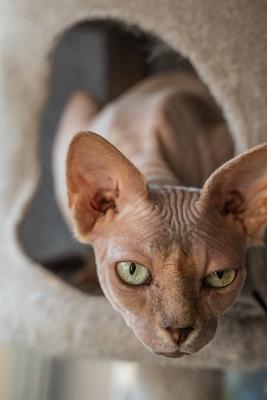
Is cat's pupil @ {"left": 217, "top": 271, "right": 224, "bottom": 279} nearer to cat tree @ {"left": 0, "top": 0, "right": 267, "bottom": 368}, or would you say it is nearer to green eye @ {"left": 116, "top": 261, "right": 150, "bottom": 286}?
green eye @ {"left": 116, "top": 261, "right": 150, "bottom": 286}

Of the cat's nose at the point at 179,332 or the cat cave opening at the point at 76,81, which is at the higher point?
the cat cave opening at the point at 76,81

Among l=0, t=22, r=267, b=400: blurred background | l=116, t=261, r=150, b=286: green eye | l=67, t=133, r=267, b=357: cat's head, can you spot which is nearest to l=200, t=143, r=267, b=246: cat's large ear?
l=67, t=133, r=267, b=357: cat's head

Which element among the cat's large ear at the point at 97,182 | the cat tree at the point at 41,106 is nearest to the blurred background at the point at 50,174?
the cat tree at the point at 41,106

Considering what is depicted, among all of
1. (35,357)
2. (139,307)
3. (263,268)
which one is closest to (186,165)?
(263,268)

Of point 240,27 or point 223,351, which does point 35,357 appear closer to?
point 223,351

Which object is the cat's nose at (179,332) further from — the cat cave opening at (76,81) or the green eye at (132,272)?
the cat cave opening at (76,81)

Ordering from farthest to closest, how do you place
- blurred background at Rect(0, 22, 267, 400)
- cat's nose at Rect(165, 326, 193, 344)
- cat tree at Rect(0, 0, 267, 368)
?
blurred background at Rect(0, 22, 267, 400)
cat tree at Rect(0, 0, 267, 368)
cat's nose at Rect(165, 326, 193, 344)

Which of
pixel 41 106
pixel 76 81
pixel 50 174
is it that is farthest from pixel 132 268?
pixel 76 81

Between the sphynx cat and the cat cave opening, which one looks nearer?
the sphynx cat
